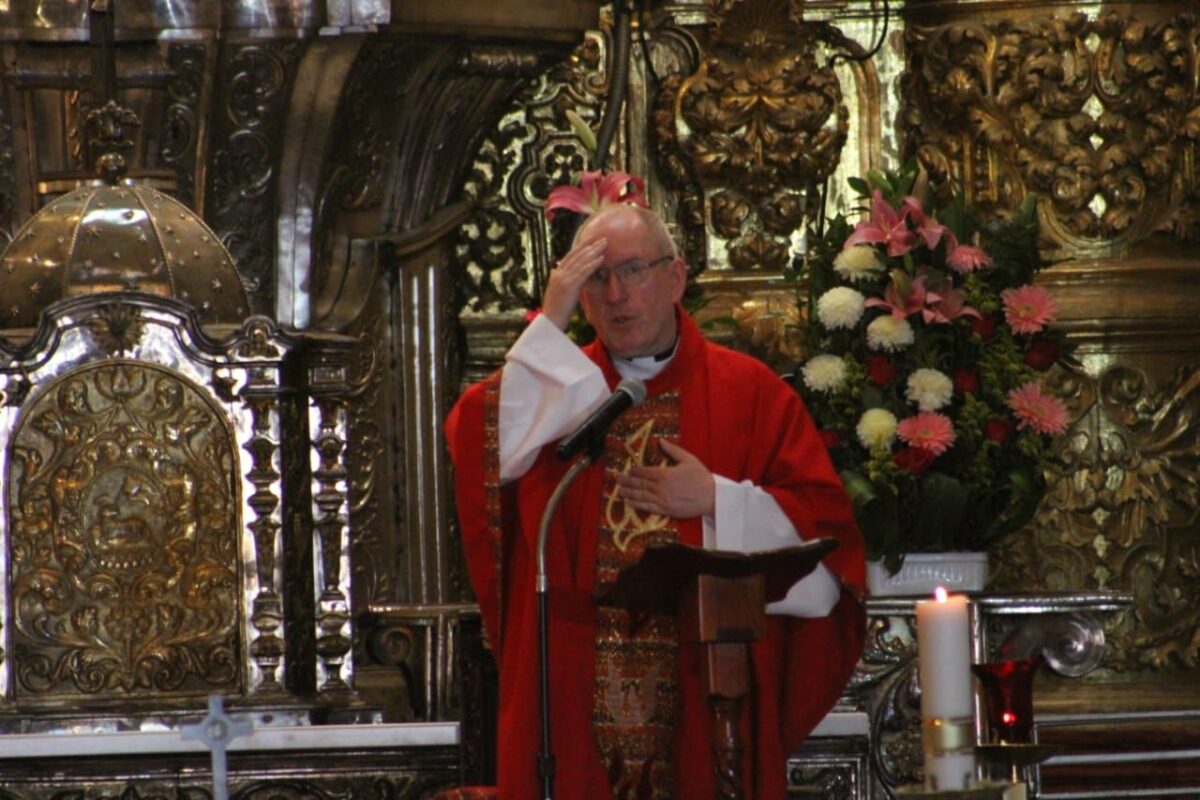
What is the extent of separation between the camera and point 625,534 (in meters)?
4.44

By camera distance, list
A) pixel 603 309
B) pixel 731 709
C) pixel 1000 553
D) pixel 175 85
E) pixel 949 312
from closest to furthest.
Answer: pixel 731 709 < pixel 603 309 < pixel 949 312 < pixel 175 85 < pixel 1000 553

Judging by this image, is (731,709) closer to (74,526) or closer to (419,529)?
(74,526)

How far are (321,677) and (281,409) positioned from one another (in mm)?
526

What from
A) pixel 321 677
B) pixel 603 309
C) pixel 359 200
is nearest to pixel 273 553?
pixel 321 677

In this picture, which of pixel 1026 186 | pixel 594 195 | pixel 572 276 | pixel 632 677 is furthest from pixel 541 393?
pixel 1026 186

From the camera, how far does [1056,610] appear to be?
512 centimetres

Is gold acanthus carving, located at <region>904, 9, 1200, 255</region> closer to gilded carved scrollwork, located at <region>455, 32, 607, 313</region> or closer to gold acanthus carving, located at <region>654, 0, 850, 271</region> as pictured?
gold acanthus carving, located at <region>654, 0, 850, 271</region>

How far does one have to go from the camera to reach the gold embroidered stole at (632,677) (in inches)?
172

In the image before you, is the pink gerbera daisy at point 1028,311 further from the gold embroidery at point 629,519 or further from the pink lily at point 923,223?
the gold embroidery at point 629,519

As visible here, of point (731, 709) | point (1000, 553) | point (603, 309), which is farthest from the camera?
point (1000, 553)

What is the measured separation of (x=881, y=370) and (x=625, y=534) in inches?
45.0

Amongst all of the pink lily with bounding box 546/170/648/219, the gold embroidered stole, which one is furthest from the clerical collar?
the pink lily with bounding box 546/170/648/219

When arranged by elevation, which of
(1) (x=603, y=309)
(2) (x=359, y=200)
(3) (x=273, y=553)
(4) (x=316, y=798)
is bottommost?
(4) (x=316, y=798)

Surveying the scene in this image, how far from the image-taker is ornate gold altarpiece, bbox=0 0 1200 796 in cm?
644
